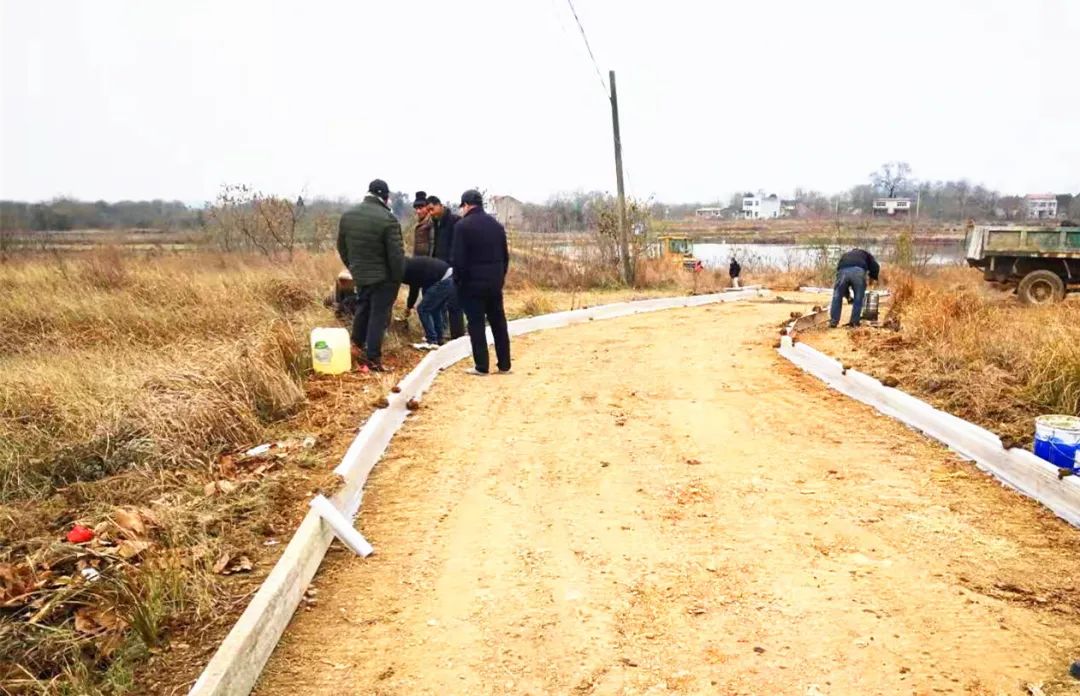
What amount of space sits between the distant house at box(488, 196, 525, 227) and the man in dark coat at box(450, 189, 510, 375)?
14345 mm

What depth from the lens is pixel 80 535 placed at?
3760 mm

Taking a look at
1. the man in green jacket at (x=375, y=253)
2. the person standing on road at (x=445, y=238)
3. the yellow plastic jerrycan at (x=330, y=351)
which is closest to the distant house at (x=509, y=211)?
the person standing on road at (x=445, y=238)

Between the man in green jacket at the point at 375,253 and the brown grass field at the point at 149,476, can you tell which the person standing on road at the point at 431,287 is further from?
the man in green jacket at the point at 375,253

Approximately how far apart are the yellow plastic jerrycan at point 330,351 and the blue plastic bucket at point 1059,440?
5.60m

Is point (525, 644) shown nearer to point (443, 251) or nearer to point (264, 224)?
point (443, 251)

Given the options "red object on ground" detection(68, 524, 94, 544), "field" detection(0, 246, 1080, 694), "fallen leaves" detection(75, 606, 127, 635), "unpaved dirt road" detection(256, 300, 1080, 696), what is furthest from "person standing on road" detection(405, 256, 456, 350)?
"fallen leaves" detection(75, 606, 127, 635)

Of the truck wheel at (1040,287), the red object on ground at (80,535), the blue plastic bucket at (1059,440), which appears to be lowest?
the truck wheel at (1040,287)

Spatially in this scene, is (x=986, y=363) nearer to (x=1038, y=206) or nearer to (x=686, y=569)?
(x=686, y=569)

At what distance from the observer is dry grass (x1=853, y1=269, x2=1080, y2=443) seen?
5.60 metres

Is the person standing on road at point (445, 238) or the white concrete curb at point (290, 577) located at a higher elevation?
the person standing on road at point (445, 238)

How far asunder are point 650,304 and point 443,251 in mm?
6984

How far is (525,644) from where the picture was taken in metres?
3.02

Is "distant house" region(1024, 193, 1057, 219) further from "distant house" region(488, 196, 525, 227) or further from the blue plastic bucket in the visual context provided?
the blue plastic bucket

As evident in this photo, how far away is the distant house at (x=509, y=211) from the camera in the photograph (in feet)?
73.9
